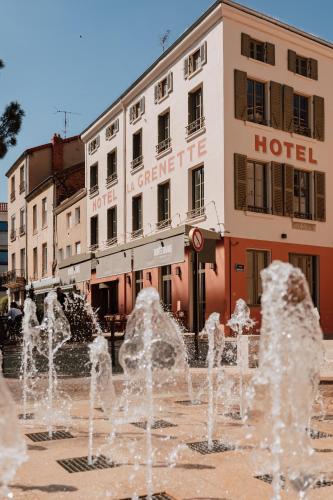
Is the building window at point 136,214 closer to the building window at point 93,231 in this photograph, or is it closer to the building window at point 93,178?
the building window at point 93,231

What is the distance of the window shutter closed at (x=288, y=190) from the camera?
1908cm

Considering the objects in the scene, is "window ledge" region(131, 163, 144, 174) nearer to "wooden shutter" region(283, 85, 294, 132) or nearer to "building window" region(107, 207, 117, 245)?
"building window" region(107, 207, 117, 245)

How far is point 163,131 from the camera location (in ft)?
71.4

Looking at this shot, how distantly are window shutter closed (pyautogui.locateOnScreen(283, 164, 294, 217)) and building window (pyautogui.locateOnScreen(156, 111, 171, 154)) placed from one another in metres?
4.55

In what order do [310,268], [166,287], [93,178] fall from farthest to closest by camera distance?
1. [93,178]
2. [166,287]
3. [310,268]

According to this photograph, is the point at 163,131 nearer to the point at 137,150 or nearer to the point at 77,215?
the point at 137,150

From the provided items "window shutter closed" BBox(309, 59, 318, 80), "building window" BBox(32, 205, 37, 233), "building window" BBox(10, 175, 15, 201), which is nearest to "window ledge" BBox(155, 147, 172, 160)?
"window shutter closed" BBox(309, 59, 318, 80)

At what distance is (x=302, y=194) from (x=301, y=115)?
8.69ft

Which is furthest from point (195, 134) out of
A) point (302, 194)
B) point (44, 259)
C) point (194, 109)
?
point (44, 259)

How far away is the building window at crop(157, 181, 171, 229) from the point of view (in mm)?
21125

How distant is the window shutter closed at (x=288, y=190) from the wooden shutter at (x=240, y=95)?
7.33 feet

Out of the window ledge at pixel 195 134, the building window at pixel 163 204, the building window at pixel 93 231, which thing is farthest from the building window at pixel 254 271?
the building window at pixel 93 231

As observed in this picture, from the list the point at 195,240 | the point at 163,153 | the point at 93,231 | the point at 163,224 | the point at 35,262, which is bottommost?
the point at 195,240

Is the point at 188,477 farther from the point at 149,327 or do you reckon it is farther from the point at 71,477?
the point at 149,327
